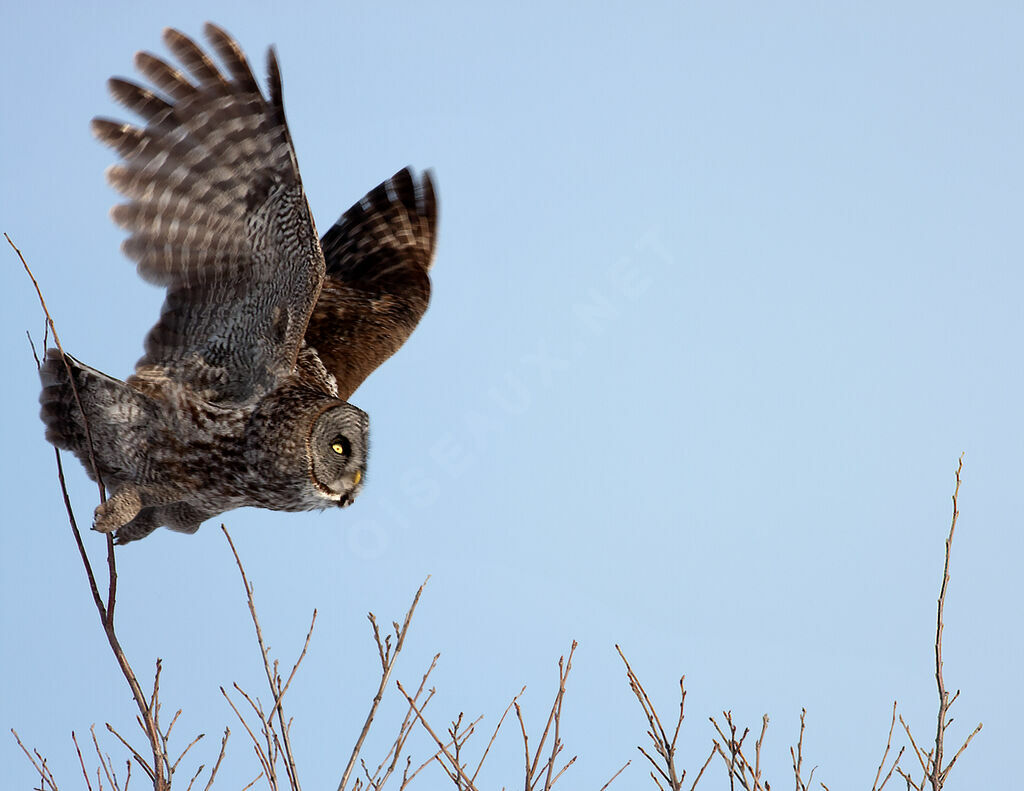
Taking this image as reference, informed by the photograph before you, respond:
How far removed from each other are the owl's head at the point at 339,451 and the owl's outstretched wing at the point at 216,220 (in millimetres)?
359

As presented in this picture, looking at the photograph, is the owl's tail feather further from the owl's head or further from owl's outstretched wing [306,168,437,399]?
owl's outstretched wing [306,168,437,399]

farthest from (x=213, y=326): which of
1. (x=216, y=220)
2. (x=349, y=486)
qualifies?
(x=349, y=486)

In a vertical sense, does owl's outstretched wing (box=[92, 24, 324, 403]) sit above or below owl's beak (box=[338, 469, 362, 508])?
above

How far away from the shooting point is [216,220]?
486cm

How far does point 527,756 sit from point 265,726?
3.36 feet

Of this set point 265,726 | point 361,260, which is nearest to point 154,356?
point 265,726

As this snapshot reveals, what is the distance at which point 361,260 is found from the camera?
716 cm

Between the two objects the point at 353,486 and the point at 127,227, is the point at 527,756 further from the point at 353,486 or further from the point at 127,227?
the point at 127,227

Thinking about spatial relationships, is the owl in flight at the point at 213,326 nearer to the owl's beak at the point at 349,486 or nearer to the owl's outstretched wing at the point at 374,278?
the owl's beak at the point at 349,486

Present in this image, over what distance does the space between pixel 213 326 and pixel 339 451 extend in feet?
2.65

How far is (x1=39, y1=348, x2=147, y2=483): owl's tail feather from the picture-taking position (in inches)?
191

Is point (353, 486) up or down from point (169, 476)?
up

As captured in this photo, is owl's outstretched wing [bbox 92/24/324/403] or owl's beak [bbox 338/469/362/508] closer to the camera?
owl's outstretched wing [bbox 92/24/324/403]

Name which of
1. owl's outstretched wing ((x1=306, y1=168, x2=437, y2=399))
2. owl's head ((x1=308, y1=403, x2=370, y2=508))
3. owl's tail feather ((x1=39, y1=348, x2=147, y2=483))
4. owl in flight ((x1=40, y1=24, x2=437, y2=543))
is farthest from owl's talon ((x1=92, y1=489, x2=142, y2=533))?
owl's outstretched wing ((x1=306, y1=168, x2=437, y2=399))
